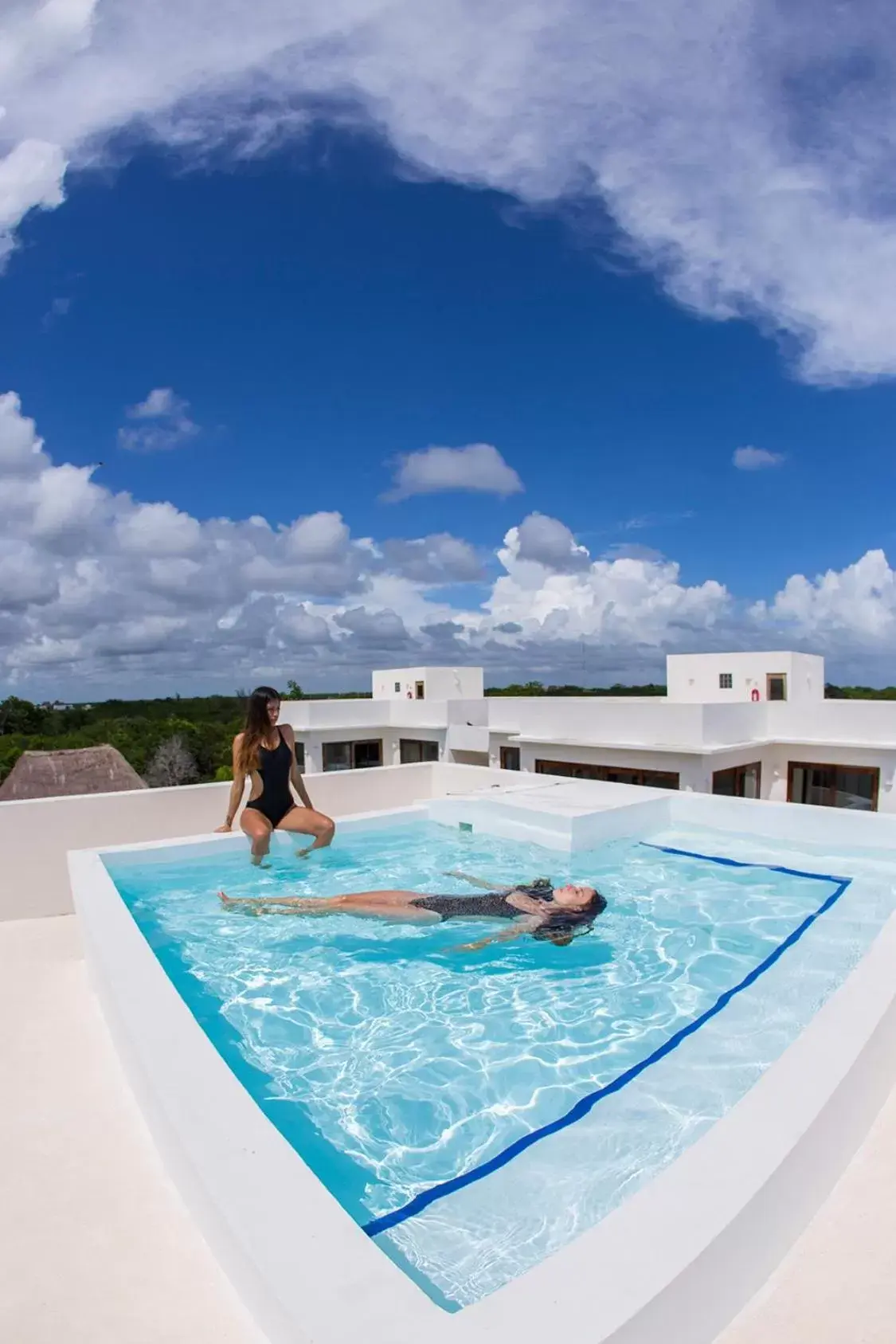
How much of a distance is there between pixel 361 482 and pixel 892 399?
51.4 feet

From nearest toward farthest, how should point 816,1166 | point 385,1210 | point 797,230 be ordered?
point 816,1166
point 385,1210
point 797,230

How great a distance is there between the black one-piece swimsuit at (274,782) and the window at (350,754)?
14.8 m

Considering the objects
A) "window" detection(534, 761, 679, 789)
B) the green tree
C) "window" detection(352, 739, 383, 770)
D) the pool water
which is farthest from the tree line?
the pool water

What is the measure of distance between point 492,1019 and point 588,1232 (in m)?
2.35

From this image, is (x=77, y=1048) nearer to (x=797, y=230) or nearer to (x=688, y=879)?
(x=688, y=879)

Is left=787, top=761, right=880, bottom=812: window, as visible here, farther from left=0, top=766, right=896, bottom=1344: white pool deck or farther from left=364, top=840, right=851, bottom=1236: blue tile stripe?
left=0, top=766, right=896, bottom=1344: white pool deck

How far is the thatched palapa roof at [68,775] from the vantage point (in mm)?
9438

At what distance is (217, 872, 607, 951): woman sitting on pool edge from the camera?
5.23m

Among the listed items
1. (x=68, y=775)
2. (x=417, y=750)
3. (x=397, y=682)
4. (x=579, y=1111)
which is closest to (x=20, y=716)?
(x=397, y=682)

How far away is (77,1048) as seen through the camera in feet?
11.6

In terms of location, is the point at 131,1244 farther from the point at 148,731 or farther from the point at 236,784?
the point at 148,731

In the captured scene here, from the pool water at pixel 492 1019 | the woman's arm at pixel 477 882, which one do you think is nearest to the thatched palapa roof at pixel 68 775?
the pool water at pixel 492 1019

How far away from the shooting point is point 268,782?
22.3 ft

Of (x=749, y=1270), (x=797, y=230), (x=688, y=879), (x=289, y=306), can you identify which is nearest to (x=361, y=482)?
(x=289, y=306)
